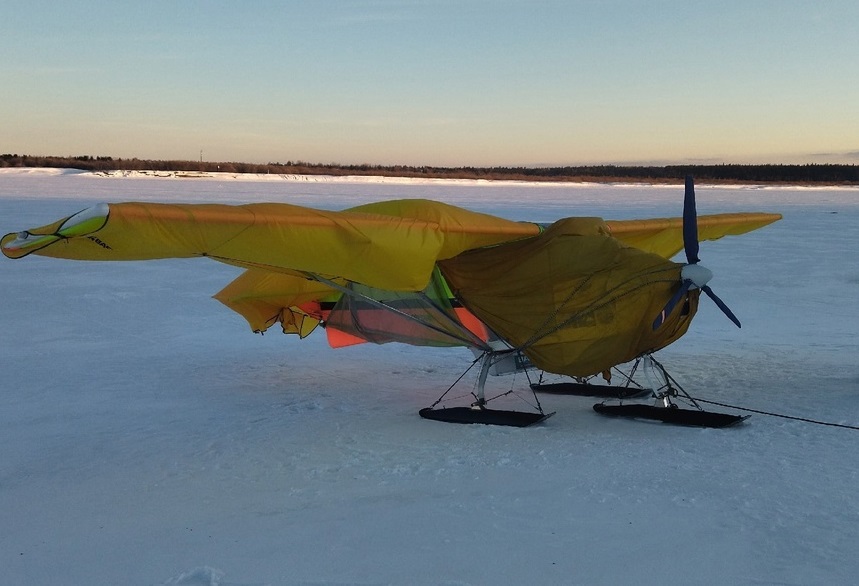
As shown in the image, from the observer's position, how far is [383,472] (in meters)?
5.96

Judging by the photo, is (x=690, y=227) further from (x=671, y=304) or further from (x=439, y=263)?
(x=439, y=263)

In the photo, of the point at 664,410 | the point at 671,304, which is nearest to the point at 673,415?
the point at 664,410

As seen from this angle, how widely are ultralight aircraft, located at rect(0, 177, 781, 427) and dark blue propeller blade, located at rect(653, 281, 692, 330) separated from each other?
0.4 inches

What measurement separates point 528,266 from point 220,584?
436 centimetres

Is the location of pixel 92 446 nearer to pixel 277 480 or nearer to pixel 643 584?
pixel 277 480

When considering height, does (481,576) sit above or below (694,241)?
below

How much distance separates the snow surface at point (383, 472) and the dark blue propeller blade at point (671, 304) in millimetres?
933

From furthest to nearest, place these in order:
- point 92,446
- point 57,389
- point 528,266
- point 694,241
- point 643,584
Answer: point 57,389, point 528,266, point 694,241, point 92,446, point 643,584

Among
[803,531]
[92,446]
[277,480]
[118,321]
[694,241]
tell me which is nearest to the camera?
[803,531]

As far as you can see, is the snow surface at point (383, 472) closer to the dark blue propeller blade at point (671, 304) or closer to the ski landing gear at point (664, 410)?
the ski landing gear at point (664, 410)

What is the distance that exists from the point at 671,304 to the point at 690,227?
812 millimetres

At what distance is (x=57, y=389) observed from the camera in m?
8.27

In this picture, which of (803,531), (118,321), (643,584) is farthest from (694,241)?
(118,321)

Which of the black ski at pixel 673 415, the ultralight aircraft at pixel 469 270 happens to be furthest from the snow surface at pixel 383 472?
the ultralight aircraft at pixel 469 270
